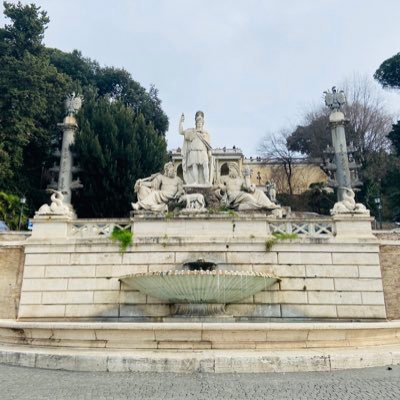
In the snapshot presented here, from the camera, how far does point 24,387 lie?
577 centimetres

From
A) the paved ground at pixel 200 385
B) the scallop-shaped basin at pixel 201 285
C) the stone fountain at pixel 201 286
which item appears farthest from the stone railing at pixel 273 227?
the paved ground at pixel 200 385

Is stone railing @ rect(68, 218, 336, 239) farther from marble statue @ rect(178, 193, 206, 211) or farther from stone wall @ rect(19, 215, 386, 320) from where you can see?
marble statue @ rect(178, 193, 206, 211)

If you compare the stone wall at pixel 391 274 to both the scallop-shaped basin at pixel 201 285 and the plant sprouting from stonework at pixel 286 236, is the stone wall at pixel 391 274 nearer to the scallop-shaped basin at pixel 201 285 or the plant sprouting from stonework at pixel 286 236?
the plant sprouting from stonework at pixel 286 236

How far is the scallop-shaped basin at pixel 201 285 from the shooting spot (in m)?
10.3

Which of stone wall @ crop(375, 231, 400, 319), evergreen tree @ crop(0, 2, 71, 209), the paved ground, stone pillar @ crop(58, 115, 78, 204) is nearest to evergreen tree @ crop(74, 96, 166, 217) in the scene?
stone pillar @ crop(58, 115, 78, 204)

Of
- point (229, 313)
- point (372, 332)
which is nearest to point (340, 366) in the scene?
point (372, 332)

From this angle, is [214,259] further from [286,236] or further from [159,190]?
[159,190]

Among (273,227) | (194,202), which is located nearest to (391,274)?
(273,227)

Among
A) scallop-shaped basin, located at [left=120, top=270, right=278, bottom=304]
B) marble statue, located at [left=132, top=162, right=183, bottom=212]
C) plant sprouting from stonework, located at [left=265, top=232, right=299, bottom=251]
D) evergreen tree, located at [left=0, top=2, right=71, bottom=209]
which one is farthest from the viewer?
evergreen tree, located at [left=0, top=2, right=71, bottom=209]

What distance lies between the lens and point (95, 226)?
1398 centimetres

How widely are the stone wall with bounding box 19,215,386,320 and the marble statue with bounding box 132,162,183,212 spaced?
57 centimetres

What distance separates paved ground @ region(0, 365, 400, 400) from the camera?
17.5 ft

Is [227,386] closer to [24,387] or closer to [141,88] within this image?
Answer: [24,387]

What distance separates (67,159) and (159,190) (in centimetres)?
1468
